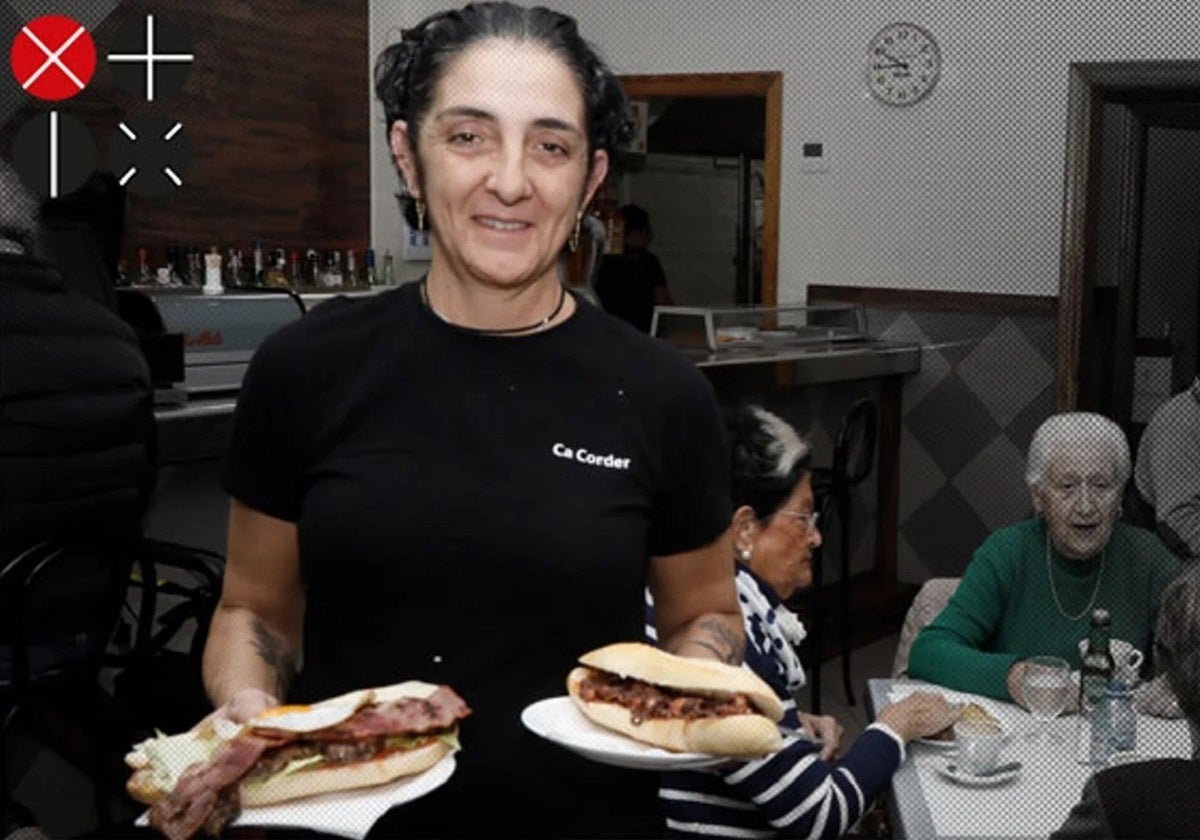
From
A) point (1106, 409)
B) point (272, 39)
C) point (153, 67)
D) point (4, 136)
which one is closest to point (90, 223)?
point (4, 136)

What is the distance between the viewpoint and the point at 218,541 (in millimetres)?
3697

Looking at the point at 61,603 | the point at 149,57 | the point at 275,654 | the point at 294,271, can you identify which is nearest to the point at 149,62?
the point at 149,57

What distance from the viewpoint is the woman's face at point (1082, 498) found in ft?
8.77

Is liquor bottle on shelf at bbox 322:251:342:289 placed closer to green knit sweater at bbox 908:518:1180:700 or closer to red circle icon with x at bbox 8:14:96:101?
red circle icon with x at bbox 8:14:96:101

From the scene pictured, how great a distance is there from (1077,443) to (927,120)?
13.0 feet

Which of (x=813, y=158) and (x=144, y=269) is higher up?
(x=813, y=158)

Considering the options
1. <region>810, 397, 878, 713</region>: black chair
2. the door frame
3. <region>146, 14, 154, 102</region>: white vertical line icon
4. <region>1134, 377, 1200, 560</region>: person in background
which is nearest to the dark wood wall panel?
<region>146, 14, 154, 102</region>: white vertical line icon

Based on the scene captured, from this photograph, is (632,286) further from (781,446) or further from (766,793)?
(766,793)

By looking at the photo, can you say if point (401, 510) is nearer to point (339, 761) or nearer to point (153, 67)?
point (339, 761)

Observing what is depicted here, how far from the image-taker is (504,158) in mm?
1212

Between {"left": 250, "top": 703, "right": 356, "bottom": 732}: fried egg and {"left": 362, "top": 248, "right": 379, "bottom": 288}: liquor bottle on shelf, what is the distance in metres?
5.95

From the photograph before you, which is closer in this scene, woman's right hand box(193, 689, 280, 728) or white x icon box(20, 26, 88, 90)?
woman's right hand box(193, 689, 280, 728)

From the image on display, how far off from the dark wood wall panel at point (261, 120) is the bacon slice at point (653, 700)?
4.87m

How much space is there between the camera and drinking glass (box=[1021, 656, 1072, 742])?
2.24m
